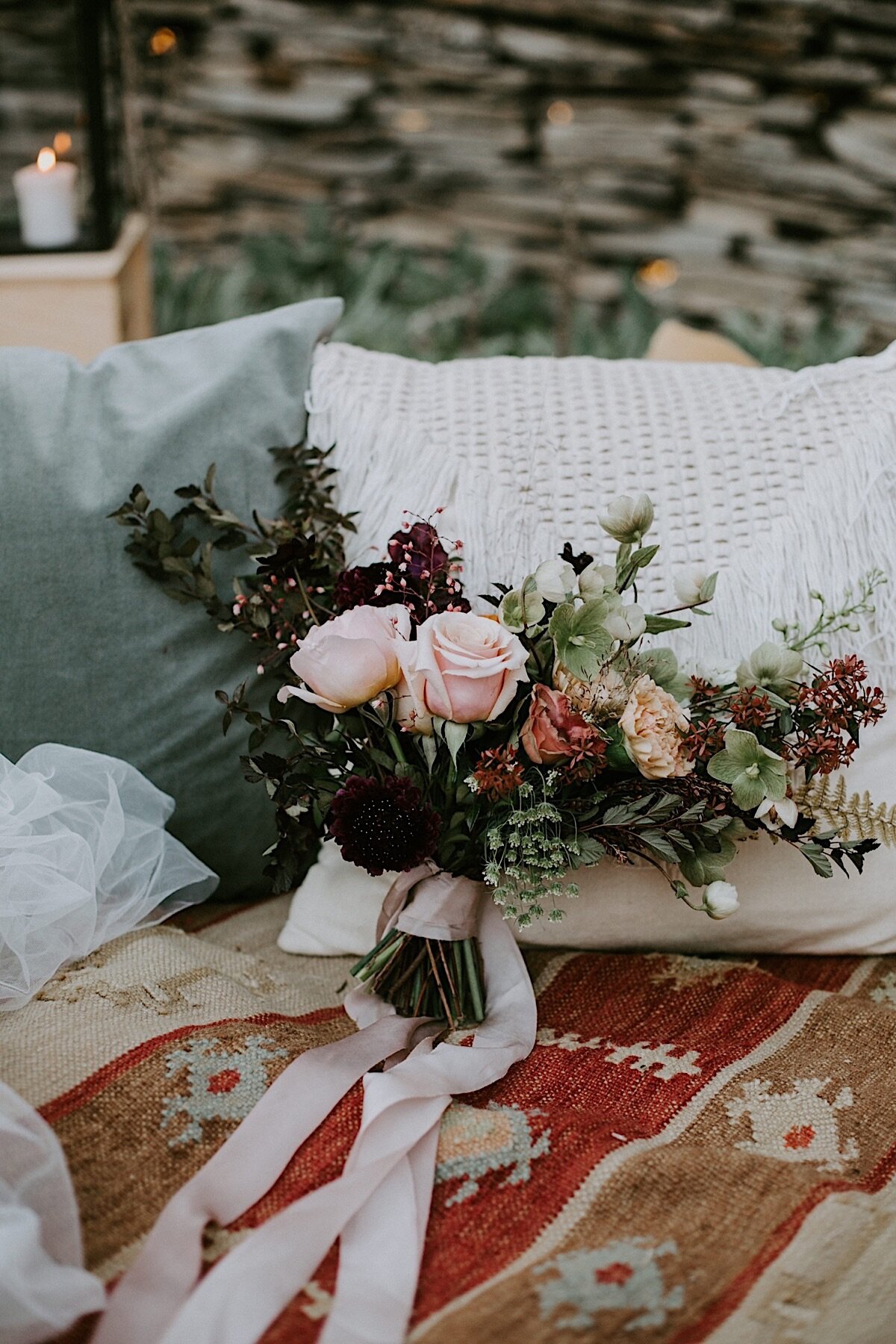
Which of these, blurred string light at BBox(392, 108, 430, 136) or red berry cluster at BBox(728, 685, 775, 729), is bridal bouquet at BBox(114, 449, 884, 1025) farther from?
blurred string light at BBox(392, 108, 430, 136)

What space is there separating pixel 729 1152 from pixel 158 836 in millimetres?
487

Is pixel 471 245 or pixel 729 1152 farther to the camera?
pixel 471 245

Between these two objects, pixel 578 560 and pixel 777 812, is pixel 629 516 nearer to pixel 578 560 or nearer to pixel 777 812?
pixel 578 560

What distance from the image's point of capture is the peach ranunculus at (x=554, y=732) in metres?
0.72

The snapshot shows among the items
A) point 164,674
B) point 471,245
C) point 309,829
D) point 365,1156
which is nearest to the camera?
point 365,1156

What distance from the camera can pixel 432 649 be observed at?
2.33ft

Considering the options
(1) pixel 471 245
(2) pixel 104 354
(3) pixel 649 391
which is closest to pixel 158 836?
(2) pixel 104 354

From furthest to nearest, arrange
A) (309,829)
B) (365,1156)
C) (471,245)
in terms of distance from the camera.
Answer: (471,245) < (309,829) < (365,1156)

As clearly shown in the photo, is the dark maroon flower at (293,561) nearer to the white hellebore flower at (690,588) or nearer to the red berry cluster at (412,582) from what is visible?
the red berry cluster at (412,582)

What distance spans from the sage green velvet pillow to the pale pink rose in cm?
26

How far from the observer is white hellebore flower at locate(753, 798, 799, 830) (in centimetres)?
75

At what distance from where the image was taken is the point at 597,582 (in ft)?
2.42

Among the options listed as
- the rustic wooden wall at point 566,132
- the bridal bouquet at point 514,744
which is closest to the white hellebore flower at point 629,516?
the bridal bouquet at point 514,744

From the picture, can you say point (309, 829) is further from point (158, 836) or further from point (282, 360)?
point (282, 360)
